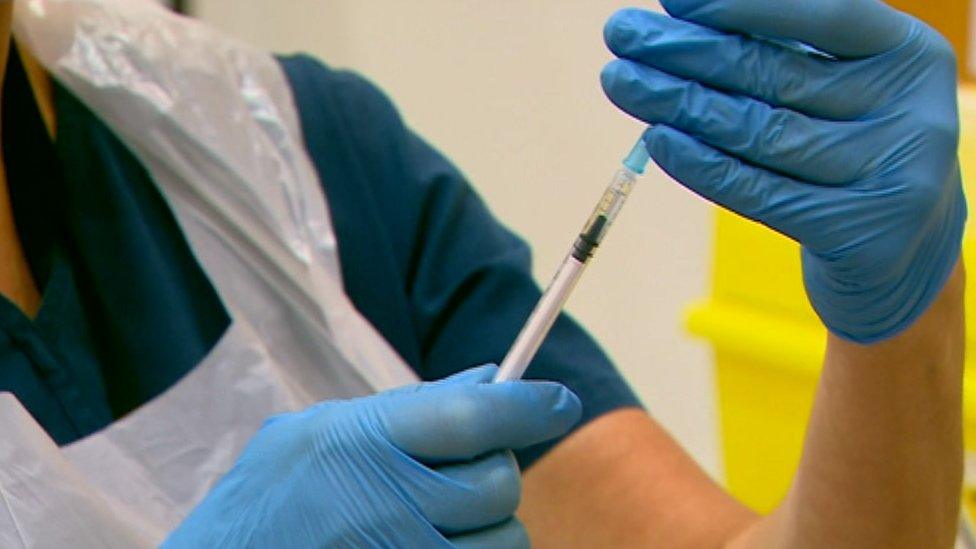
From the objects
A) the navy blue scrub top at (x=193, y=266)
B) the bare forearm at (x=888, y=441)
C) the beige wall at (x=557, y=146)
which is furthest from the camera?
the beige wall at (x=557, y=146)

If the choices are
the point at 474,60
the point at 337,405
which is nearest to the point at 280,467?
the point at 337,405

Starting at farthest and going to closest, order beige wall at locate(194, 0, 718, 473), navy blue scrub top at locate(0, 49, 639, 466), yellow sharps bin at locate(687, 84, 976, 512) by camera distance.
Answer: beige wall at locate(194, 0, 718, 473)
yellow sharps bin at locate(687, 84, 976, 512)
navy blue scrub top at locate(0, 49, 639, 466)

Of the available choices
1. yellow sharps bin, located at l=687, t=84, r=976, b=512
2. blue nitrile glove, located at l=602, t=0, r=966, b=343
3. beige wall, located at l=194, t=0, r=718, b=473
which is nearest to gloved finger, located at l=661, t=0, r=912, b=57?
blue nitrile glove, located at l=602, t=0, r=966, b=343

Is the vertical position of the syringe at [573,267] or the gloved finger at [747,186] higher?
the gloved finger at [747,186]

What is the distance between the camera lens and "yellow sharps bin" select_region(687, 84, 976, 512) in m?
0.95

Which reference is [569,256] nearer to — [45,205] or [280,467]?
[280,467]

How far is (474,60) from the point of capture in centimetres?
163

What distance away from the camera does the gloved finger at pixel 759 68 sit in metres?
0.61

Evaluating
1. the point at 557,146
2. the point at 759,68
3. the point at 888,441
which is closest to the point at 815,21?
the point at 759,68

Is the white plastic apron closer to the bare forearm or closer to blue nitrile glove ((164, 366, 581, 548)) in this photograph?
blue nitrile glove ((164, 366, 581, 548))

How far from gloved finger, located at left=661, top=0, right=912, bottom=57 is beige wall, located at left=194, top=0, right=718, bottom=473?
0.83 metres

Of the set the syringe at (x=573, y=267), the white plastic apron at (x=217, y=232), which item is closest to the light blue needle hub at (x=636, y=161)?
the syringe at (x=573, y=267)

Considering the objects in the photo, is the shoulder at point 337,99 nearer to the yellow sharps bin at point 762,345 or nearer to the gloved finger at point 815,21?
the yellow sharps bin at point 762,345

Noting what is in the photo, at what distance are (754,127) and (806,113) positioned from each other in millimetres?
25
